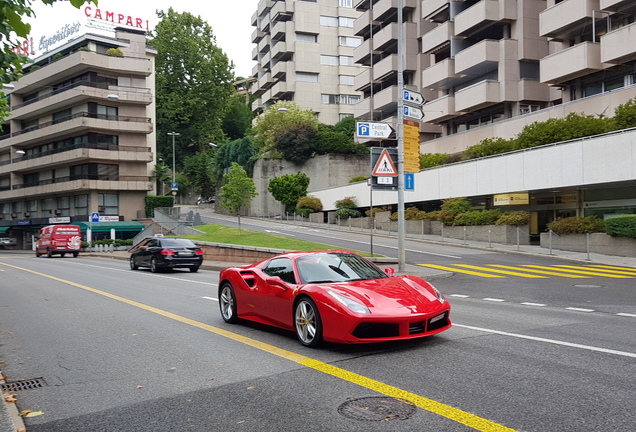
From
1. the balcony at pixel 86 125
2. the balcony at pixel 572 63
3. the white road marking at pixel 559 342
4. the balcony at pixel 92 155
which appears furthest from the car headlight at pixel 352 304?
the balcony at pixel 86 125

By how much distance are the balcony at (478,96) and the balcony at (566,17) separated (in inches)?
196

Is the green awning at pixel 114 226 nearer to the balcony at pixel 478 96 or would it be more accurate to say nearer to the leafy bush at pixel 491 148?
the balcony at pixel 478 96

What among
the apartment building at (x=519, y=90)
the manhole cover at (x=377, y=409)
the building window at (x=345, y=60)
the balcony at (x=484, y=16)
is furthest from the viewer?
the building window at (x=345, y=60)

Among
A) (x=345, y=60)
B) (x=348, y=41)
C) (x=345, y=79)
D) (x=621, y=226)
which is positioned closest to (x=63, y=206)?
(x=345, y=79)

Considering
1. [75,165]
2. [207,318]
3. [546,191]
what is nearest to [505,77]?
[546,191]

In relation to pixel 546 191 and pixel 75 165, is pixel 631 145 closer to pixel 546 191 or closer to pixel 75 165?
pixel 546 191

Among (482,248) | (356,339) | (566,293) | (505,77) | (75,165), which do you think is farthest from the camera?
(75,165)

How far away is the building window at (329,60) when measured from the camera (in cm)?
7656

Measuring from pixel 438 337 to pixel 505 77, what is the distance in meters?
33.3

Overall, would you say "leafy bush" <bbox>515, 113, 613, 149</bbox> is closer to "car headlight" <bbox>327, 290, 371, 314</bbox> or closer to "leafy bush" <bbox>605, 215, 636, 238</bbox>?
"leafy bush" <bbox>605, 215, 636, 238</bbox>

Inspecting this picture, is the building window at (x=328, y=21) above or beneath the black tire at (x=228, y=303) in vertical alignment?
above

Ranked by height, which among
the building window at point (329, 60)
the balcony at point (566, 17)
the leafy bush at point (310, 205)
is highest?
the building window at point (329, 60)

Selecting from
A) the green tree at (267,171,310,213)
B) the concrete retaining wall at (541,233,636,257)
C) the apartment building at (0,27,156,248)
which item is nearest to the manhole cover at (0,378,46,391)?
the concrete retaining wall at (541,233,636,257)

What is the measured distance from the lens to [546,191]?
2992 centimetres
